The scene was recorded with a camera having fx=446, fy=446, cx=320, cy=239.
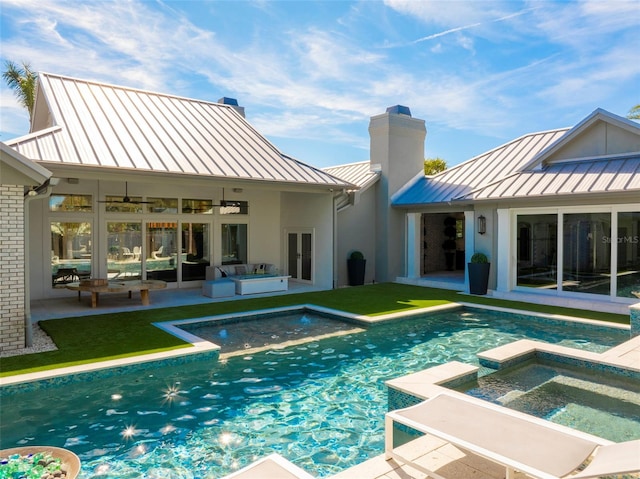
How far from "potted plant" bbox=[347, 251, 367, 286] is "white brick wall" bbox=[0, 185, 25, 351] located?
10.5 meters

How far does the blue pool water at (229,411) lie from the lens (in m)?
4.53

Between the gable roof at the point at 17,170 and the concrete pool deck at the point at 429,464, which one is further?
the gable roof at the point at 17,170

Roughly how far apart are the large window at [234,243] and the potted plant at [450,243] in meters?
9.60

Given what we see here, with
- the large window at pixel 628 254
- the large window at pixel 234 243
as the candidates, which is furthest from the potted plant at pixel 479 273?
the large window at pixel 234 243

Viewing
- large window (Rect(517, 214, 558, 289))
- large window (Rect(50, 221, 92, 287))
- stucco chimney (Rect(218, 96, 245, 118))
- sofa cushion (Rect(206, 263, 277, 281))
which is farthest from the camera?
stucco chimney (Rect(218, 96, 245, 118))

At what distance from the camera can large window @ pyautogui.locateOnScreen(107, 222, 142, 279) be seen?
43.8 feet

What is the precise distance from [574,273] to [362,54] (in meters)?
9.40

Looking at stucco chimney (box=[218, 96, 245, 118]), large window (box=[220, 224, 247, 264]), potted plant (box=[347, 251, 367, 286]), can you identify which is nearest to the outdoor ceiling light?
potted plant (box=[347, 251, 367, 286])

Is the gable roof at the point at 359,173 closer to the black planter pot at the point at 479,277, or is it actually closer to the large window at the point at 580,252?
the black planter pot at the point at 479,277

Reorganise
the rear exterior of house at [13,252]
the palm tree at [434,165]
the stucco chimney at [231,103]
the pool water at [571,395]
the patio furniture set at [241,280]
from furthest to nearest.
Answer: the palm tree at [434,165] → the stucco chimney at [231,103] → the patio furniture set at [241,280] → the rear exterior of house at [13,252] → the pool water at [571,395]

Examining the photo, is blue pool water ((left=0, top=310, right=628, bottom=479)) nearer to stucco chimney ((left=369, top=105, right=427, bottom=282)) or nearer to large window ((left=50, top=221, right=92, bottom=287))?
large window ((left=50, top=221, right=92, bottom=287))

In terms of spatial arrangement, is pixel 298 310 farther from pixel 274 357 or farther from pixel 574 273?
pixel 574 273

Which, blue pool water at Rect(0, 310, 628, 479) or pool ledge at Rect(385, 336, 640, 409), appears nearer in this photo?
blue pool water at Rect(0, 310, 628, 479)

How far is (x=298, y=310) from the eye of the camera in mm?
11359
